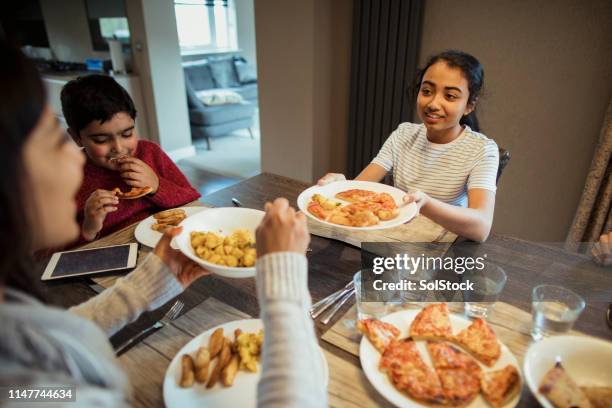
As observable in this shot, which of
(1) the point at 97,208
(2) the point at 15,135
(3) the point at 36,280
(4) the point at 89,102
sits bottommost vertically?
(1) the point at 97,208

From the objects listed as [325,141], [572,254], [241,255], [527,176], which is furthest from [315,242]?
[325,141]

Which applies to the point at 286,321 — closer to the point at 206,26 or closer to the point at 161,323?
the point at 161,323

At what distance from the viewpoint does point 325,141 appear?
3.35 metres

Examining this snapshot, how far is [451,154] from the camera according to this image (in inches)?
63.8

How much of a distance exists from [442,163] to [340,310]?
94cm

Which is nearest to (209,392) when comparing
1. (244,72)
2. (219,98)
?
(219,98)

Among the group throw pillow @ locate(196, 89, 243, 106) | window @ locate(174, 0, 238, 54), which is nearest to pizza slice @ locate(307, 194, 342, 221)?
throw pillow @ locate(196, 89, 243, 106)

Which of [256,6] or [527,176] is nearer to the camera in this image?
[527,176]

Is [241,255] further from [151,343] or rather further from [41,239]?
[41,239]

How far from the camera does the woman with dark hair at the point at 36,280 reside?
499 mm

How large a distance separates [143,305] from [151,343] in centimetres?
8

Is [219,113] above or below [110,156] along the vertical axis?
below

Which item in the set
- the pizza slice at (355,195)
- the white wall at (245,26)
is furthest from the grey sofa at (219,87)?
the pizza slice at (355,195)

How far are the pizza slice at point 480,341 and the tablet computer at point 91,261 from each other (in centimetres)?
87
